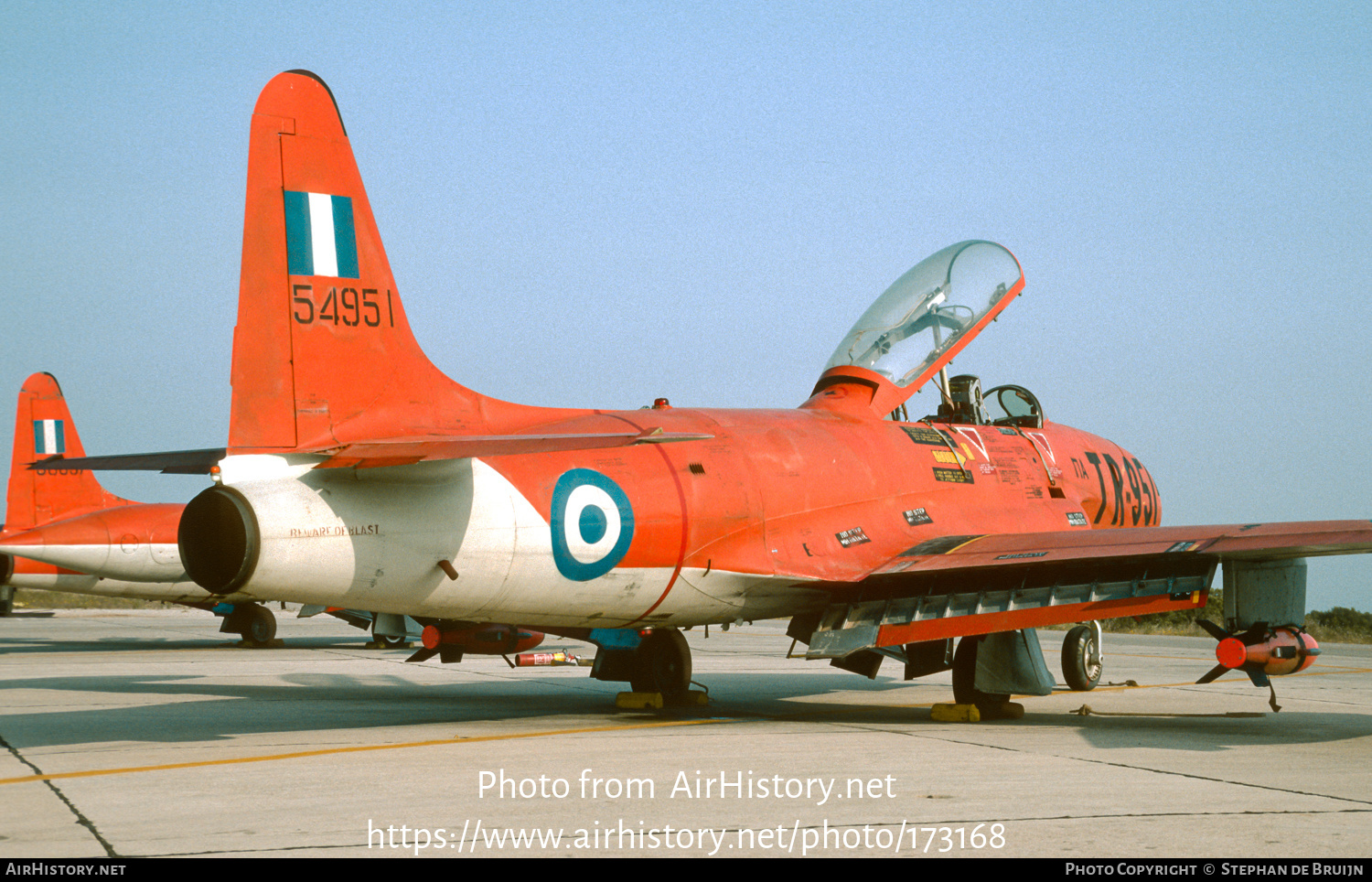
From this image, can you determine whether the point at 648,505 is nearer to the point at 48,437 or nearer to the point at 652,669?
the point at 652,669

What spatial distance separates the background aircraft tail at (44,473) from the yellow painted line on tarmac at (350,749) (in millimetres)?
19001

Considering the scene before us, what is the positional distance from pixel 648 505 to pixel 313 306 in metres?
3.17

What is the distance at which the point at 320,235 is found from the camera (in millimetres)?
9055

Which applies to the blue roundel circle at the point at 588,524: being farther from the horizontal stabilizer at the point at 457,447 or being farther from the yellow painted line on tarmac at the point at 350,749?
the yellow painted line on tarmac at the point at 350,749

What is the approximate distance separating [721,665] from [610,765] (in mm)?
12041

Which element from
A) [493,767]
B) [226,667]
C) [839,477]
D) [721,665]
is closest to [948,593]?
[839,477]

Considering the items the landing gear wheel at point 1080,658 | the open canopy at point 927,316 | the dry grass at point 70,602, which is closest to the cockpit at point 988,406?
the open canopy at point 927,316

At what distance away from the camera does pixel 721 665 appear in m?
20.3

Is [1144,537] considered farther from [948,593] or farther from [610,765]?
[610,765]

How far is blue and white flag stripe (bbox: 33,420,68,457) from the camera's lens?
25.9 metres

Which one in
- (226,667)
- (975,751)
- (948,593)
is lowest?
(226,667)

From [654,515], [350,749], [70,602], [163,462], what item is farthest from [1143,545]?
[70,602]

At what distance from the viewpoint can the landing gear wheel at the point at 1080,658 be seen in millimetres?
15102

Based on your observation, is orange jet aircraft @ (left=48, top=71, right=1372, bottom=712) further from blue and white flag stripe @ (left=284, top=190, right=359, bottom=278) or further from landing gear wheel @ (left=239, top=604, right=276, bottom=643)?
landing gear wheel @ (left=239, top=604, right=276, bottom=643)
